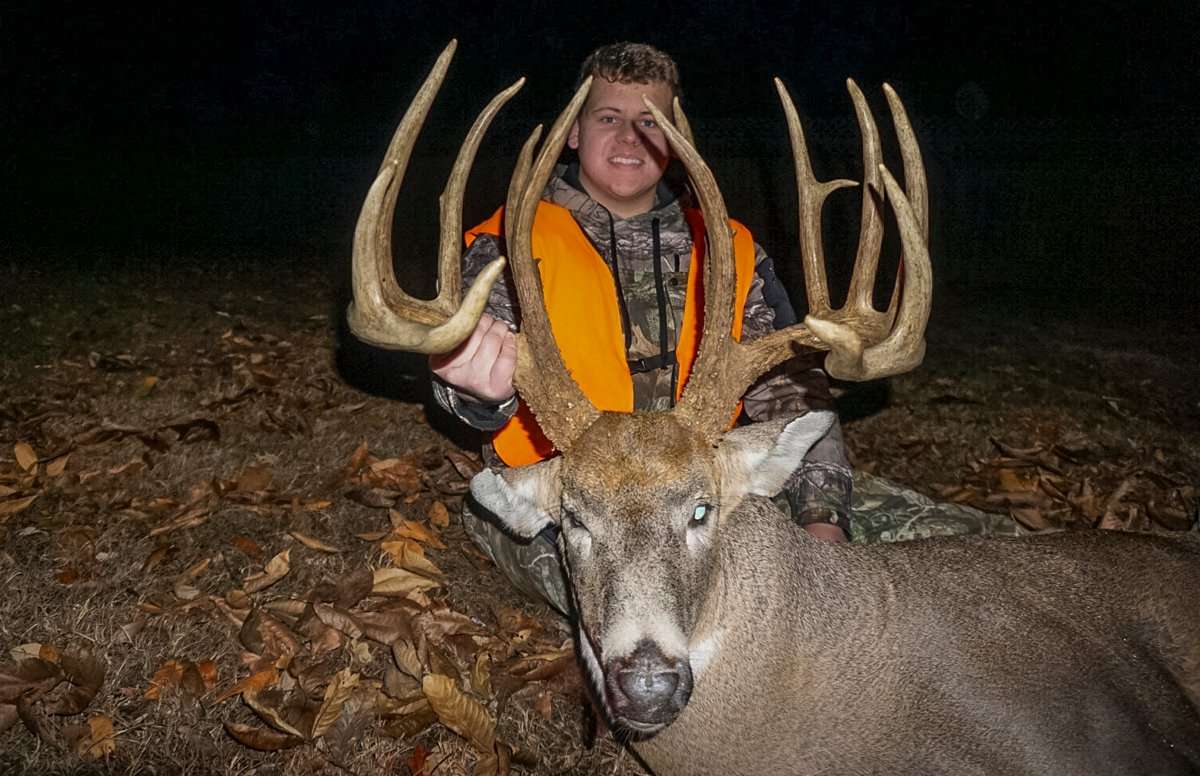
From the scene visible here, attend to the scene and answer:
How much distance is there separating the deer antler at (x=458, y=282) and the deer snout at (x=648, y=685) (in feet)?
2.47

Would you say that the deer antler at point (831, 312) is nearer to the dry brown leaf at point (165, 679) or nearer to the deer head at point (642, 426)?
the deer head at point (642, 426)

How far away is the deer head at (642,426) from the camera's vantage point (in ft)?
7.92

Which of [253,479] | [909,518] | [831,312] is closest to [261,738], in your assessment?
[253,479]

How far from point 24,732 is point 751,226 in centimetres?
1386

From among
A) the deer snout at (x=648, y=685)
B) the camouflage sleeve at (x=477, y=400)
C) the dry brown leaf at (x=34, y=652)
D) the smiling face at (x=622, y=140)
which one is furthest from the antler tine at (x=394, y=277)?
the dry brown leaf at (x=34, y=652)

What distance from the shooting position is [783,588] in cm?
282

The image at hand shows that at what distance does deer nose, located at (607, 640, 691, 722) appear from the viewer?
7.40 feet

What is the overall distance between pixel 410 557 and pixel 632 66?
2728 millimetres

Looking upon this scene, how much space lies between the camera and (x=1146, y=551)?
320 cm

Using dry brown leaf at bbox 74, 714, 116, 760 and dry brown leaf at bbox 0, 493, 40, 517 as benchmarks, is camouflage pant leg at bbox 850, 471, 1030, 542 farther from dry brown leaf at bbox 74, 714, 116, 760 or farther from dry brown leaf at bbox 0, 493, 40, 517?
dry brown leaf at bbox 0, 493, 40, 517

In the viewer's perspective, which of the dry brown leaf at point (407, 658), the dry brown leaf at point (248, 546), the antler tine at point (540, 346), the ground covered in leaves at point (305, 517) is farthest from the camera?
the dry brown leaf at point (248, 546)

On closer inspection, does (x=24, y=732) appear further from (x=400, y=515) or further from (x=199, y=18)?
(x=199, y=18)

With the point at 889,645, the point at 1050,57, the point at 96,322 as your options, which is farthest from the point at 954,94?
the point at 889,645

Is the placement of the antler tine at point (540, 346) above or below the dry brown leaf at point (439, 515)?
above
